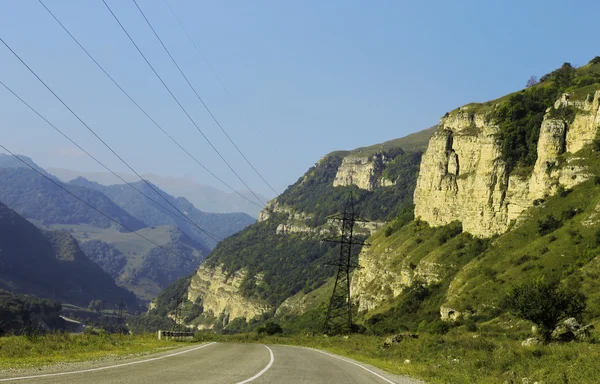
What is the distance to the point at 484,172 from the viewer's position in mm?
137625

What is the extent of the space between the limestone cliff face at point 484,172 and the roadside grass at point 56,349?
98578 mm

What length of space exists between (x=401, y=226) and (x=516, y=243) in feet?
294

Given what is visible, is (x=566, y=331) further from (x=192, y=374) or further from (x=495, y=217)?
(x=495, y=217)

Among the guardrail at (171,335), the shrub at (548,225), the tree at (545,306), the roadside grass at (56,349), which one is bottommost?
the guardrail at (171,335)

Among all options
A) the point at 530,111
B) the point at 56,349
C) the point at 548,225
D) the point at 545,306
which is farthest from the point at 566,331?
the point at 530,111

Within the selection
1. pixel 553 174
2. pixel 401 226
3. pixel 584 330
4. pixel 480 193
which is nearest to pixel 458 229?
pixel 480 193

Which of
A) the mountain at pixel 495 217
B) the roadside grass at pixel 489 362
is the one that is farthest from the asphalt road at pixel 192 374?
the mountain at pixel 495 217

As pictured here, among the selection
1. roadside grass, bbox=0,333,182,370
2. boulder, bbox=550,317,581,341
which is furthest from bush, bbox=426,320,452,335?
roadside grass, bbox=0,333,182,370

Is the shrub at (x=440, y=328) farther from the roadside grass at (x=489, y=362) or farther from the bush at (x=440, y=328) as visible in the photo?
the roadside grass at (x=489, y=362)

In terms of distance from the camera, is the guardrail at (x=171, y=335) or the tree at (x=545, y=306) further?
the guardrail at (x=171, y=335)

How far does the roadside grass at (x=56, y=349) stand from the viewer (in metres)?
22.6

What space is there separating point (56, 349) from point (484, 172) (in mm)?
123576

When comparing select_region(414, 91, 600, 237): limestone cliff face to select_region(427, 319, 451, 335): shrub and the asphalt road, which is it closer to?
select_region(427, 319, 451, 335): shrub

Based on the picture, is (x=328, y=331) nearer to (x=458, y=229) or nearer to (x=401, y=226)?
(x=458, y=229)
